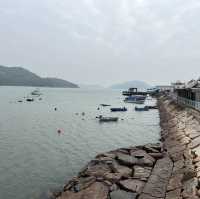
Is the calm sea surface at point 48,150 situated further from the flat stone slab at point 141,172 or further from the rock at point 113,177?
the flat stone slab at point 141,172

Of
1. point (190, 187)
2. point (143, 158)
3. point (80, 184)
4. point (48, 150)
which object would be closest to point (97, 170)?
point (80, 184)

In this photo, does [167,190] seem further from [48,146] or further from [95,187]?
[48,146]

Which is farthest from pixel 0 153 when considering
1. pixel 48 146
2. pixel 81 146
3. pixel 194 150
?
pixel 194 150

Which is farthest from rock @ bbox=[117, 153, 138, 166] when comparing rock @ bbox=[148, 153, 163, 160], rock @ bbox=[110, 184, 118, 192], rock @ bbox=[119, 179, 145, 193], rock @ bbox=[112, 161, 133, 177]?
rock @ bbox=[110, 184, 118, 192]

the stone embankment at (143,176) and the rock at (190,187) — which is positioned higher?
the rock at (190,187)

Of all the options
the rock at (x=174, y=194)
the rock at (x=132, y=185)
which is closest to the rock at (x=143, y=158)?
the rock at (x=132, y=185)

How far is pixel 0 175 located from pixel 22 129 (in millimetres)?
21467

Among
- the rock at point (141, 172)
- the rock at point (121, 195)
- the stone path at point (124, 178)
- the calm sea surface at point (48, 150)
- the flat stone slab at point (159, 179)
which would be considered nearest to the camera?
the rock at point (121, 195)

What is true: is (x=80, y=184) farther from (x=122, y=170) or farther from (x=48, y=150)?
(x=48, y=150)

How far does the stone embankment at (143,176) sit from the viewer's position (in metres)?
14.3

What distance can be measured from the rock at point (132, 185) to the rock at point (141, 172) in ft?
2.59

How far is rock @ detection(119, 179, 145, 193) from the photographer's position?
1507 cm

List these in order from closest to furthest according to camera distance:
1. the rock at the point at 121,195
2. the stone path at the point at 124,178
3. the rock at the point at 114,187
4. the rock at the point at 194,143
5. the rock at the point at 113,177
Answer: the rock at the point at 121,195, the stone path at the point at 124,178, the rock at the point at 114,187, the rock at the point at 113,177, the rock at the point at 194,143

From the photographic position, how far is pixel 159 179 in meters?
16.2
